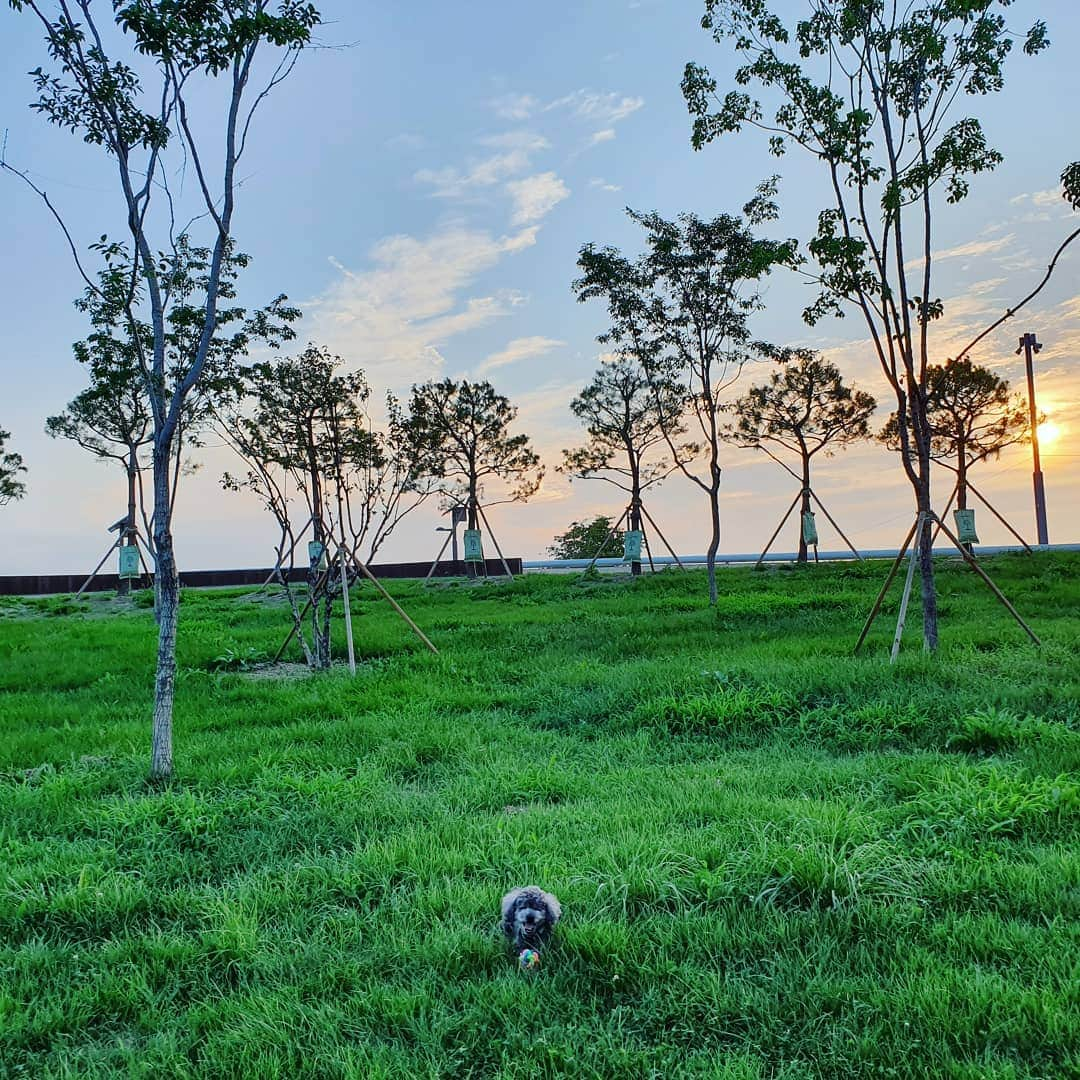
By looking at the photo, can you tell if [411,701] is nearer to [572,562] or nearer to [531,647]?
[531,647]

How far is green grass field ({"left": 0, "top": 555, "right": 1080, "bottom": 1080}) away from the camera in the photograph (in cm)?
261

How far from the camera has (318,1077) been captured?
2514 mm

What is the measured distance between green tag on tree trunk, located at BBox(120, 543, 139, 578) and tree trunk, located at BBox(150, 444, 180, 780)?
17.6 metres

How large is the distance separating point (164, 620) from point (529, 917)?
12.5 feet

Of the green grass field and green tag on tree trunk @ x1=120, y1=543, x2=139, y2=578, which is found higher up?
green tag on tree trunk @ x1=120, y1=543, x2=139, y2=578

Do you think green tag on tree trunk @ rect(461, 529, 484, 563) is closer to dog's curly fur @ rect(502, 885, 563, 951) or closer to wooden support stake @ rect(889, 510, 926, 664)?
wooden support stake @ rect(889, 510, 926, 664)

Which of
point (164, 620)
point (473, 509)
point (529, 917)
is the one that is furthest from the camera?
point (473, 509)

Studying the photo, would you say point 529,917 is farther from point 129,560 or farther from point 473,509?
point 473,509

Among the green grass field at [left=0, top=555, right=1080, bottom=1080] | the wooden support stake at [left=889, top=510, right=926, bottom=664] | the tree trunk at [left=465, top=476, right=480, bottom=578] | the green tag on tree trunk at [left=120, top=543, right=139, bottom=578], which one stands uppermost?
the tree trunk at [left=465, top=476, right=480, bottom=578]

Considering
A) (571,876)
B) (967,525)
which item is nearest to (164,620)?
(571,876)

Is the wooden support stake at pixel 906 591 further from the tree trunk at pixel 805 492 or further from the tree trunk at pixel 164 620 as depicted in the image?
the tree trunk at pixel 805 492

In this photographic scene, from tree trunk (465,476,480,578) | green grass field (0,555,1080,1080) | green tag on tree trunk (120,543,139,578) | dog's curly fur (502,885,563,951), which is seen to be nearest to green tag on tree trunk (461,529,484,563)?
tree trunk (465,476,480,578)

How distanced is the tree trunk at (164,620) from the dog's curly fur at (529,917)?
3.46 metres

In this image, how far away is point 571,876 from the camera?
11.8ft
